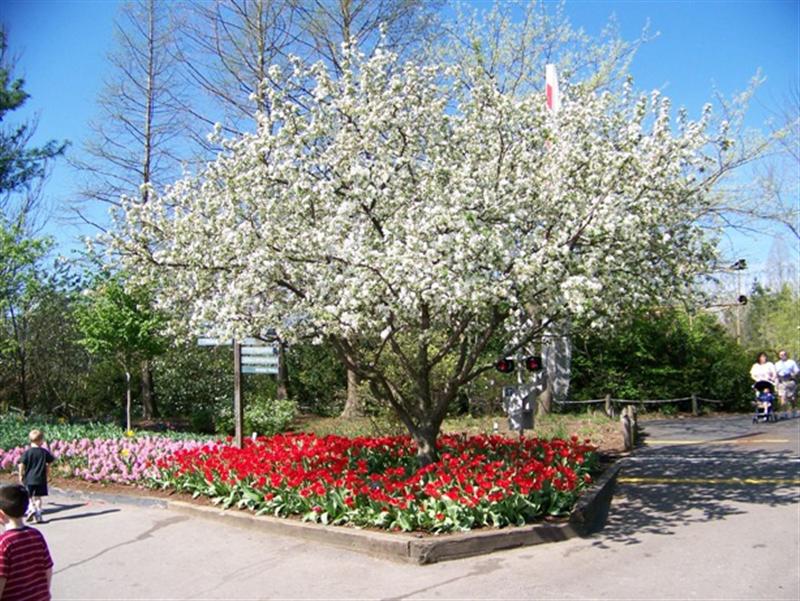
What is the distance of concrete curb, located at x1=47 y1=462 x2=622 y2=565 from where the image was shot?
7.16m

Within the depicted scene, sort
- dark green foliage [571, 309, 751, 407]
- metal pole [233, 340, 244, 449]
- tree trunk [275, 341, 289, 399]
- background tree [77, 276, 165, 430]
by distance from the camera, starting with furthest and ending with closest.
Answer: dark green foliage [571, 309, 751, 407] → tree trunk [275, 341, 289, 399] → background tree [77, 276, 165, 430] → metal pole [233, 340, 244, 449]

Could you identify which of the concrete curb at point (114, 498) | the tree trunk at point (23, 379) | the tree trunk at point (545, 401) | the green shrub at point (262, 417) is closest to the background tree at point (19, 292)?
the tree trunk at point (23, 379)

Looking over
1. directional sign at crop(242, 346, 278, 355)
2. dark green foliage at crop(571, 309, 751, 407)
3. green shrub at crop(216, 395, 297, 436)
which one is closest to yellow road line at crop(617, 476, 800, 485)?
directional sign at crop(242, 346, 278, 355)

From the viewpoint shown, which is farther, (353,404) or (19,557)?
(353,404)

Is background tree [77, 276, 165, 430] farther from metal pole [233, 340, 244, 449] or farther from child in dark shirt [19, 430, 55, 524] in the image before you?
child in dark shirt [19, 430, 55, 524]

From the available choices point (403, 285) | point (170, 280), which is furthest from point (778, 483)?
point (170, 280)

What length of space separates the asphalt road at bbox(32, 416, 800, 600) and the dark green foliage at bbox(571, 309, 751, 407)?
42.5 ft

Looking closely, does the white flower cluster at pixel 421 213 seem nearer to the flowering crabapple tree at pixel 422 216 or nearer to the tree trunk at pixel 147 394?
the flowering crabapple tree at pixel 422 216

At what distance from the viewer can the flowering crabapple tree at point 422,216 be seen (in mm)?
7508

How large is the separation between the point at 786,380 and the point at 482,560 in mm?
16763

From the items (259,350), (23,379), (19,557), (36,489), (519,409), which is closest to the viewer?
(19,557)

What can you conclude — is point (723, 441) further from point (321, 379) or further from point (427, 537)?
point (321, 379)

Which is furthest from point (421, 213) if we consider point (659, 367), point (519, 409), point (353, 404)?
point (659, 367)

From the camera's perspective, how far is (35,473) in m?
9.56
